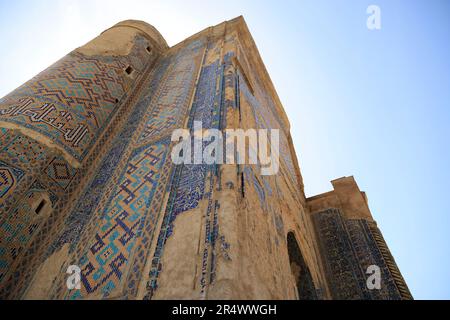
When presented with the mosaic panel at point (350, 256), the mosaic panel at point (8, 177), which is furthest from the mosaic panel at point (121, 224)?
the mosaic panel at point (350, 256)

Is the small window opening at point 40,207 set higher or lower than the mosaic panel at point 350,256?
lower

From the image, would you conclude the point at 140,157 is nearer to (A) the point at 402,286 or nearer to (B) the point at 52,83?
(B) the point at 52,83

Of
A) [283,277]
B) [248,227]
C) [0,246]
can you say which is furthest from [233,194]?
[0,246]

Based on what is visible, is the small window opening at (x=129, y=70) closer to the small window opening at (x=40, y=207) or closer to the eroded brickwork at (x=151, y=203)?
the eroded brickwork at (x=151, y=203)

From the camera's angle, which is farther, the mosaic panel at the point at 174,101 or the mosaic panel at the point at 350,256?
the mosaic panel at the point at 350,256

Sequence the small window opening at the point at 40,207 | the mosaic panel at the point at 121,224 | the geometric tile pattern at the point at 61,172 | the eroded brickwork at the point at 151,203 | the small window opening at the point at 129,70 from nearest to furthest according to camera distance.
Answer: the eroded brickwork at the point at 151,203 < the mosaic panel at the point at 121,224 < the small window opening at the point at 40,207 < the geometric tile pattern at the point at 61,172 < the small window opening at the point at 129,70

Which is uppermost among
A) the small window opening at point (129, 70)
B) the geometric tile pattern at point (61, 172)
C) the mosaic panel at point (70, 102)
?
the small window opening at point (129, 70)

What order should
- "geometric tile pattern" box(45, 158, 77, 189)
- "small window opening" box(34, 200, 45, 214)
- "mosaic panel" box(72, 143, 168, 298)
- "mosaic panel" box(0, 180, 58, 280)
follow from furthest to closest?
1. "geometric tile pattern" box(45, 158, 77, 189)
2. "small window opening" box(34, 200, 45, 214)
3. "mosaic panel" box(0, 180, 58, 280)
4. "mosaic panel" box(72, 143, 168, 298)

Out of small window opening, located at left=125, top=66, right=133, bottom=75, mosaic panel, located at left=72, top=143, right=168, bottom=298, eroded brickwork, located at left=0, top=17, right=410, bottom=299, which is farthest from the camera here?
small window opening, located at left=125, top=66, right=133, bottom=75

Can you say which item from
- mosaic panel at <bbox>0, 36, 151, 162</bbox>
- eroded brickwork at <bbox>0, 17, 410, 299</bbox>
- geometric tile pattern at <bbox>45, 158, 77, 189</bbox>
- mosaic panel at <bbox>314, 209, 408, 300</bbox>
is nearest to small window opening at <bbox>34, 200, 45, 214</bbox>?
eroded brickwork at <bbox>0, 17, 410, 299</bbox>

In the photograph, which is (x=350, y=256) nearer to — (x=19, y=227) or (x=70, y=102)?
(x=19, y=227)

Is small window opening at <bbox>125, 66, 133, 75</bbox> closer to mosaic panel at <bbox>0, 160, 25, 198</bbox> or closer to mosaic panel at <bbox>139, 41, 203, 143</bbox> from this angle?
mosaic panel at <bbox>139, 41, 203, 143</bbox>

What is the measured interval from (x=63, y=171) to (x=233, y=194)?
1.73 meters
